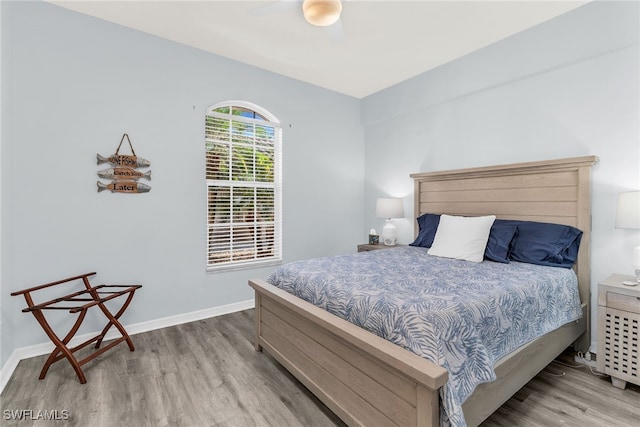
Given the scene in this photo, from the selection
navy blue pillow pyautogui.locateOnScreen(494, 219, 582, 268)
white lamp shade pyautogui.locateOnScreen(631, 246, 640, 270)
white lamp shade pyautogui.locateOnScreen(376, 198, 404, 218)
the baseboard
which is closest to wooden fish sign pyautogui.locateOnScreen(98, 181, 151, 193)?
the baseboard

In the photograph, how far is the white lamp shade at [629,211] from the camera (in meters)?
2.08

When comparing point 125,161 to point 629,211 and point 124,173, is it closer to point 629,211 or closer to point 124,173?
point 124,173

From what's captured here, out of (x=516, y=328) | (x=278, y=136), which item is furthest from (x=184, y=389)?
(x=278, y=136)

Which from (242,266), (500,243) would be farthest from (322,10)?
(242,266)

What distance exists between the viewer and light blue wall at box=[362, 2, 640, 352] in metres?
2.40

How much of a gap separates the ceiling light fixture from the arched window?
1.62 m

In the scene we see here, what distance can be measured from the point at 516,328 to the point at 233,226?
2837 millimetres

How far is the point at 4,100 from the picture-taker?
2.17m

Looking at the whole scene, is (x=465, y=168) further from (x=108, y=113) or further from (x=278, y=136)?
(x=108, y=113)

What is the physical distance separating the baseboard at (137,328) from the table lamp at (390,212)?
6.26 feet

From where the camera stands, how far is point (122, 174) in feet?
9.19

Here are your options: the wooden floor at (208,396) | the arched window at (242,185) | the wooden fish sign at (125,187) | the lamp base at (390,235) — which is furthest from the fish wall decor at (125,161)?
the lamp base at (390,235)

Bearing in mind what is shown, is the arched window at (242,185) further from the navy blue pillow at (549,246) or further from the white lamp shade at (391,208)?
the navy blue pillow at (549,246)

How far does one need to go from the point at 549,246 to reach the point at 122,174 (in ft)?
12.3
